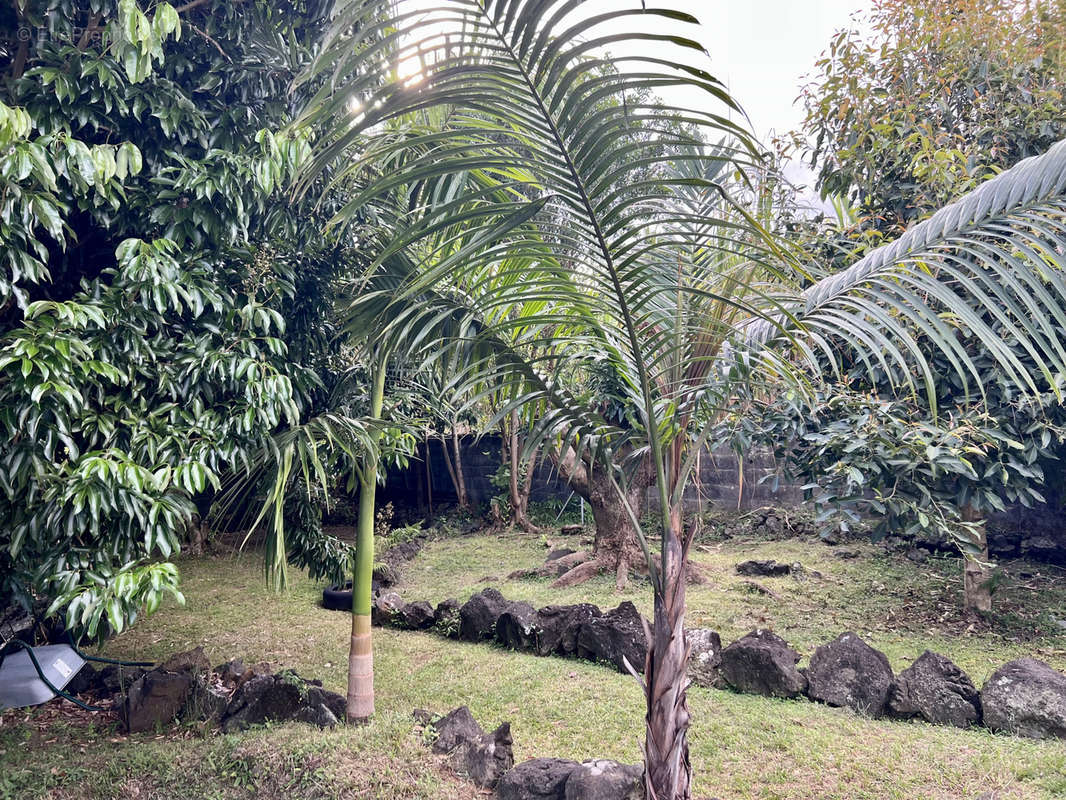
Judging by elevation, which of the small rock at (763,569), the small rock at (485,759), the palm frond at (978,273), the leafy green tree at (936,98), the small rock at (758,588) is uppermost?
the leafy green tree at (936,98)

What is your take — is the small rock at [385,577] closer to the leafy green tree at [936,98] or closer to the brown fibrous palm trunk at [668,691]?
the brown fibrous palm trunk at [668,691]

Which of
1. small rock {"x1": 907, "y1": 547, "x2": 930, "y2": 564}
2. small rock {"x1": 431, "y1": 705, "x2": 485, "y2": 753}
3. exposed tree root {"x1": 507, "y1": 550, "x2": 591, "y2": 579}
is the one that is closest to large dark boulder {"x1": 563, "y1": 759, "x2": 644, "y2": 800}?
small rock {"x1": 431, "y1": 705, "x2": 485, "y2": 753}

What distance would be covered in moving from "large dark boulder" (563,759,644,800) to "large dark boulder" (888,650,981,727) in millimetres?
1559

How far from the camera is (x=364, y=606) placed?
353cm

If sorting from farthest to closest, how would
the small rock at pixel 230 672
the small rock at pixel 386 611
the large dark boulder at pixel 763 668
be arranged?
1. the small rock at pixel 386 611
2. the small rock at pixel 230 672
3. the large dark boulder at pixel 763 668

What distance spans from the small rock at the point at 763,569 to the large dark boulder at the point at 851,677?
2599 mm

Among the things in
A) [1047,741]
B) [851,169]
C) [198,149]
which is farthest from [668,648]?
[851,169]

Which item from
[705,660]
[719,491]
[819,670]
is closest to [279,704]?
[705,660]

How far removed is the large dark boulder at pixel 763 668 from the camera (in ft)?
12.1

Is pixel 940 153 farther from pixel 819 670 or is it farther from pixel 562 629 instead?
pixel 562 629

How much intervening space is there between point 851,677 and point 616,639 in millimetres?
1339

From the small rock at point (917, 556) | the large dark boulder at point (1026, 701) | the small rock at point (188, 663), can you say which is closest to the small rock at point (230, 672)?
the small rock at point (188, 663)

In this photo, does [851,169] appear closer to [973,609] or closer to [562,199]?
[973,609]

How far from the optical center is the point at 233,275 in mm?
3344
